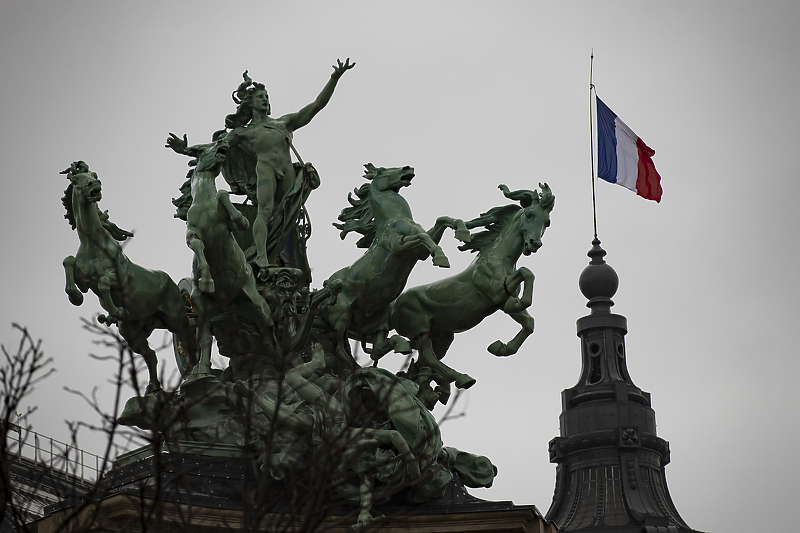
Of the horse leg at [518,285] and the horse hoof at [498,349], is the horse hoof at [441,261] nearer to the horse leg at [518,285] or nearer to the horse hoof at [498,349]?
the horse leg at [518,285]

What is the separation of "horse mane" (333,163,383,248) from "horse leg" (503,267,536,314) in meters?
2.49

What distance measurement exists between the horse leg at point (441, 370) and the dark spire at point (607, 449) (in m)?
59.7

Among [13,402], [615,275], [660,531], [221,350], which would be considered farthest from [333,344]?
[615,275]

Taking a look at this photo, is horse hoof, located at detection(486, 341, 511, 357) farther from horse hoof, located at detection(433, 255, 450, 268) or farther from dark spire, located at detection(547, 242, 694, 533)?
dark spire, located at detection(547, 242, 694, 533)

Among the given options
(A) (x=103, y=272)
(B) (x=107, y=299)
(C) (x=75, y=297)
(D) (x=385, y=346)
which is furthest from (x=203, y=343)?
(D) (x=385, y=346)

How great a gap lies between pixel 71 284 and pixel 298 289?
368 centimetres

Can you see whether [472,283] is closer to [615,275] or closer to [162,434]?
[162,434]

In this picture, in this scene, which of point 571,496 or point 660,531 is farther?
point 571,496

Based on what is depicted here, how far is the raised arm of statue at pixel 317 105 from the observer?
2594 centimetres

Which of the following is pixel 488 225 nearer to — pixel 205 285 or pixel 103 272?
pixel 205 285

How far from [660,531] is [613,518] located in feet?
12.1

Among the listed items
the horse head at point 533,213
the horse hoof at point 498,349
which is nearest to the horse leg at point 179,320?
the horse hoof at point 498,349

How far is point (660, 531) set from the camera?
82000mm

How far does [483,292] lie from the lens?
2470cm
